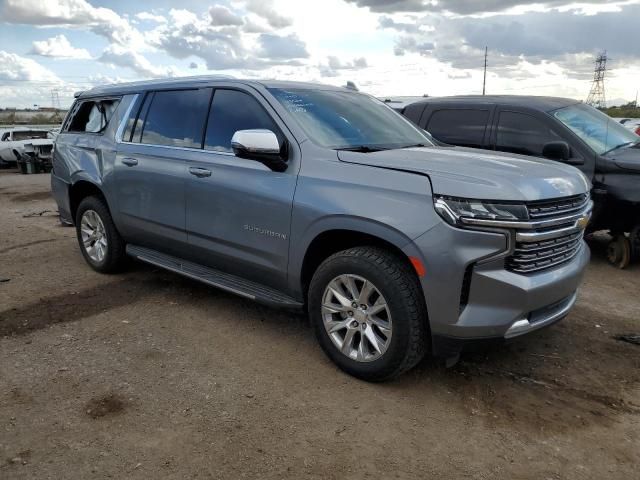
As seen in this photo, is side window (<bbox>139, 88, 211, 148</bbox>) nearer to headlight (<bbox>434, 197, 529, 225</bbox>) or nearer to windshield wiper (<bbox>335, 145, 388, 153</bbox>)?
windshield wiper (<bbox>335, 145, 388, 153</bbox>)

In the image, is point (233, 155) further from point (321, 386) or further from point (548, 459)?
point (548, 459)

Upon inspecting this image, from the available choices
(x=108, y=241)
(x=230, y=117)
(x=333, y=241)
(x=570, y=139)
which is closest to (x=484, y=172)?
(x=333, y=241)

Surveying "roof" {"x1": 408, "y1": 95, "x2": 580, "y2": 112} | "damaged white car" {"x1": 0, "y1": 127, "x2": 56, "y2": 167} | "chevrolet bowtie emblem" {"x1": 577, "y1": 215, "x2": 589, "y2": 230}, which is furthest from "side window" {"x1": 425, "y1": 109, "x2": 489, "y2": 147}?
"damaged white car" {"x1": 0, "y1": 127, "x2": 56, "y2": 167}

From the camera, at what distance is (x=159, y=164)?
4.79 meters

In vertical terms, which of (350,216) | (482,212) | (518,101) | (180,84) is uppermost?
(180,84)

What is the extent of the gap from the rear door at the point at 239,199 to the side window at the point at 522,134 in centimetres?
363

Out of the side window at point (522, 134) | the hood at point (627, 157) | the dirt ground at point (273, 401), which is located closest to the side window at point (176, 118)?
the dirt ground at point (273, 401)

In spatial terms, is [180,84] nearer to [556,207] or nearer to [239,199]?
[239,199]

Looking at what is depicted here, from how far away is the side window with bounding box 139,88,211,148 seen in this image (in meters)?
4.55

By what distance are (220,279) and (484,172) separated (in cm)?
222

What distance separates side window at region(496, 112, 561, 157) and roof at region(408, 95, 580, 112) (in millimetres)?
161

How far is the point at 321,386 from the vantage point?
3.56 m

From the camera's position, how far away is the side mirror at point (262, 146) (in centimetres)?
371

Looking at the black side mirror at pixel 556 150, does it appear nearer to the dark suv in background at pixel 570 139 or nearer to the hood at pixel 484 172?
the dark suv in background at pixel 570 139
